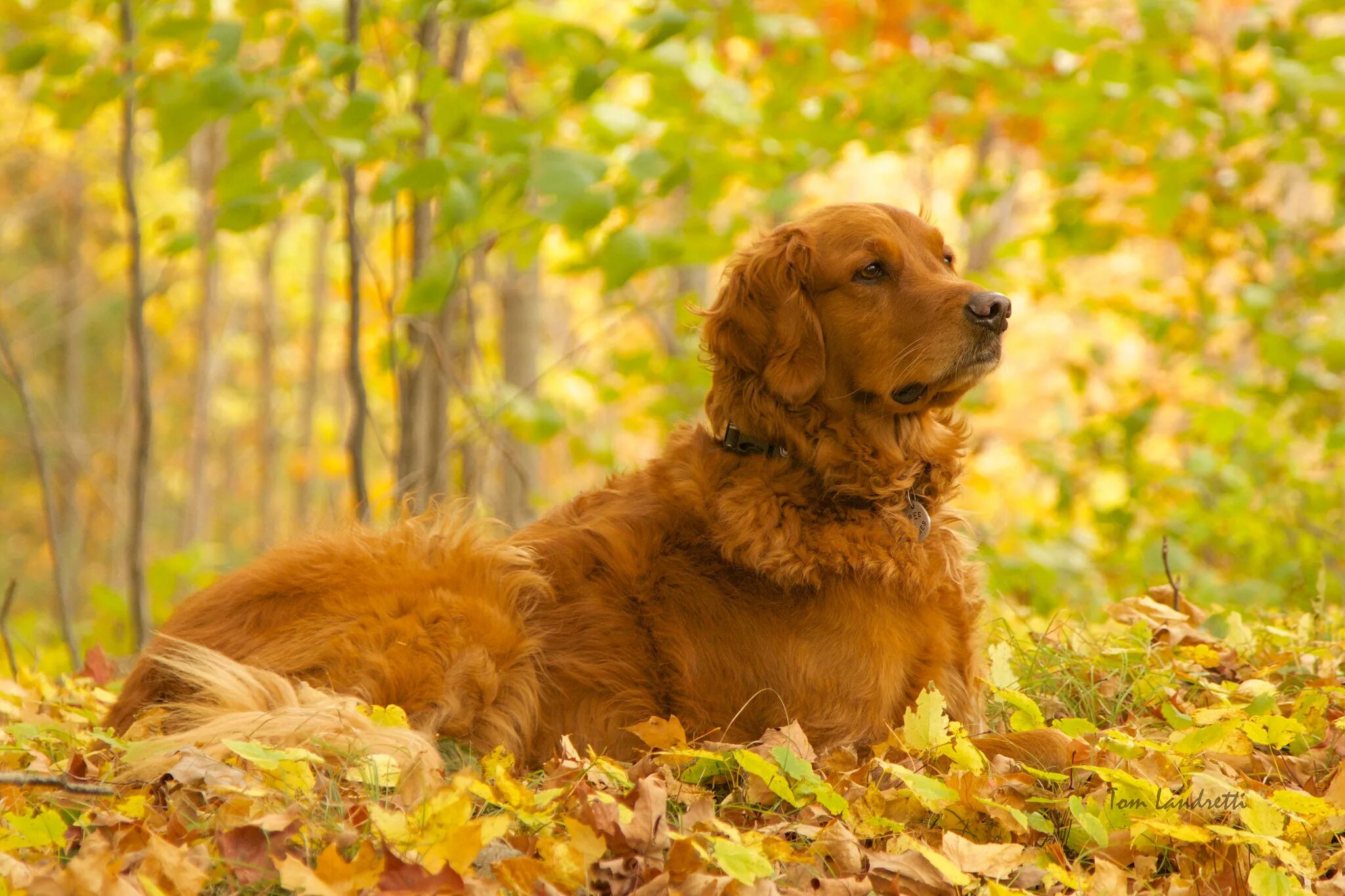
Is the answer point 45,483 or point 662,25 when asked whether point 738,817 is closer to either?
point 662,25

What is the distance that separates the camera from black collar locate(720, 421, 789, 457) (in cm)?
312

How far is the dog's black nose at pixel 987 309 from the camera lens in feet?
9.86

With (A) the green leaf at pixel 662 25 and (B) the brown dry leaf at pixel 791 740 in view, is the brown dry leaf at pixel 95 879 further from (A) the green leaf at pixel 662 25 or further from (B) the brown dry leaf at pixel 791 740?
(A) the green leaf at pixel 662 25

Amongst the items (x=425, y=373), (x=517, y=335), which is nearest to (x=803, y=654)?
(x=425, y=373)

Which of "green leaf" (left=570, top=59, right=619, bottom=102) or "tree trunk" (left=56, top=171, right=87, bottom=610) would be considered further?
"tree trunk" (left=56, top=171, right=87, bottom=610)

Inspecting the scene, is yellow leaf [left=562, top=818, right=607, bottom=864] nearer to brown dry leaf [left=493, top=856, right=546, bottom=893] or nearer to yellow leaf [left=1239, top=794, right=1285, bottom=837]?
brown dry leaf [left=493, top=856, right=546, bottom=893]

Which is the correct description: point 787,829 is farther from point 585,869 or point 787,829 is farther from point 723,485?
point 723,485

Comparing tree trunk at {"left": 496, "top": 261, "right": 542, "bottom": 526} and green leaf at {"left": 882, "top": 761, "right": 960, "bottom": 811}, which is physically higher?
green leaf at {"left": 882, "top": 761, "right": 960, "bottom": 811}

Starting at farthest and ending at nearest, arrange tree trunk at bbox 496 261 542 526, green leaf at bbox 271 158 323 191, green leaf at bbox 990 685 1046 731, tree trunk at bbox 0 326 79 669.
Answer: tree trunk at bbox 496 261 542 526, tree trunk at bbox 0 326 79 669, green leaf at bbox 271 158 323 191, green leaf at bbox 990 685 1046 731

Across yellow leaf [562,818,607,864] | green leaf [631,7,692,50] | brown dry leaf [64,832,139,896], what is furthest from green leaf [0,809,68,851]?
green leaf [631,7,692,50]

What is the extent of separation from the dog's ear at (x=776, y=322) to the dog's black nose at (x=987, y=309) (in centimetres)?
39

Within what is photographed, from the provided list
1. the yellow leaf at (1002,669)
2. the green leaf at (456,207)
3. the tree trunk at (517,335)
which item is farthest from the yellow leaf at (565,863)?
the tree trunk at (517,335)

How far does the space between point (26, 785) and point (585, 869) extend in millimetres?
1266
